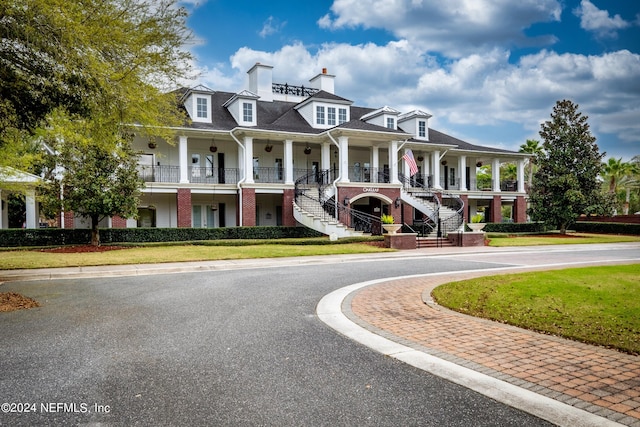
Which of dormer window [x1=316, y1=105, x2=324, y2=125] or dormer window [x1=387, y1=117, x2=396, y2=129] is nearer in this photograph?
dormer window [x1=316, y1=105, x2=324, y2=125]

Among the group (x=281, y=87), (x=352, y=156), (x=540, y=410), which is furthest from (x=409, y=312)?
(x=281, y=87)

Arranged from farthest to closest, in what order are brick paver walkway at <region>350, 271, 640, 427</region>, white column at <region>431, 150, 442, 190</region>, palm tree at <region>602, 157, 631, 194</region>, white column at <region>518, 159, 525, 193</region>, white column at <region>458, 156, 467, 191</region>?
palm tree at <region>602, 157, 631, 194</region> < white column at <region>518, 159, 525, 193</region> < white column at <region>458, 156, 467, 191</region> < white column at <region>431, 150, 442, 190</region> < brick paver walkway at <region>350, 271, 640, 427</region>

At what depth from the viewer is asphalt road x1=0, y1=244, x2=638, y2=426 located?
361 centimetres

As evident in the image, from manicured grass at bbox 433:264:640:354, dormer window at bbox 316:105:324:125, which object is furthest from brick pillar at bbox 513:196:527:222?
manicured grass at bbox 433:264:640:354

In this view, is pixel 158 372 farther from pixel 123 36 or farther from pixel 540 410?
pixel 123 36

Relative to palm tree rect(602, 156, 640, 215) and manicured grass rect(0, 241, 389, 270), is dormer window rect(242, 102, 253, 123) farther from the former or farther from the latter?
palm tree rect(602, 156, 640, 215)

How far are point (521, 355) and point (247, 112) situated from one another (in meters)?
25.4

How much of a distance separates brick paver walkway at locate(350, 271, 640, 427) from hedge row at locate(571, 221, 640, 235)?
115 feet

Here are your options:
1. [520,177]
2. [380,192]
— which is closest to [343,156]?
[380,192]

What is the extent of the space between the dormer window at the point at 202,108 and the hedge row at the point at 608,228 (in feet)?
108

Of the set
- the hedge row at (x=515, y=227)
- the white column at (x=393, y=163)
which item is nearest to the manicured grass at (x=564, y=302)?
the white column at (x=393, y=163)

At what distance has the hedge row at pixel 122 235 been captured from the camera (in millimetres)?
20547

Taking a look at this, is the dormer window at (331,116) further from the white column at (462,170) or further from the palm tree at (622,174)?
the palm tree at (622,174)

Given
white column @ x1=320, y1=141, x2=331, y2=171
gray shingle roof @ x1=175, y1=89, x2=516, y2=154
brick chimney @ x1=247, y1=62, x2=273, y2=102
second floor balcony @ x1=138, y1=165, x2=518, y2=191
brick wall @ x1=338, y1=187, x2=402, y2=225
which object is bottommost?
brick wall @ x1=338, y1=187, x2=402, y2=225
